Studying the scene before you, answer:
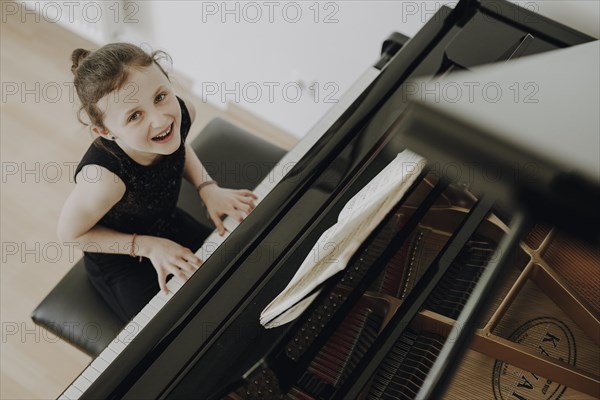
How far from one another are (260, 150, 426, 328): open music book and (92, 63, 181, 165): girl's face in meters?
0.58

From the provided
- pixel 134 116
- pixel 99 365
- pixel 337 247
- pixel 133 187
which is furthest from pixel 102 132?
pixel 337 247

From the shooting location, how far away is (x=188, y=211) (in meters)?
1.85

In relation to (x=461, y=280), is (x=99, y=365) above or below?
below

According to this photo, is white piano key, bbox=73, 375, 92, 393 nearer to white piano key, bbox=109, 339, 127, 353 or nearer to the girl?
white piano key, bbox=109, 339, 127, 353

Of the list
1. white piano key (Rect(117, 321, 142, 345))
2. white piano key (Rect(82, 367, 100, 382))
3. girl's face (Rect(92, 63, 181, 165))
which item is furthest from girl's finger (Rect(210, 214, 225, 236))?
white piano key (Rect(82, 367, 100, 382))

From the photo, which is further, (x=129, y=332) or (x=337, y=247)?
(x=129, y=332)

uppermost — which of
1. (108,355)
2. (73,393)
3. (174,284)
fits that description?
(174,284)

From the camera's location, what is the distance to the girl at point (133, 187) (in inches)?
56.4

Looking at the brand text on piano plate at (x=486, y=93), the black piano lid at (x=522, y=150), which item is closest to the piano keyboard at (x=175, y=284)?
the brand text on piano plate at (x=486, y=93)

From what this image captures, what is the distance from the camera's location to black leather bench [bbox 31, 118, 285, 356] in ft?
5.28

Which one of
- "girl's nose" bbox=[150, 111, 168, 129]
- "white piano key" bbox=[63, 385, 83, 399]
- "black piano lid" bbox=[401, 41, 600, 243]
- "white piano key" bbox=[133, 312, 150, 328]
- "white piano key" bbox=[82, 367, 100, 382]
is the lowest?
"white piano key" bbox=[63, 385, 83, 399]

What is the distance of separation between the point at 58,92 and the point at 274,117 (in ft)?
3.23

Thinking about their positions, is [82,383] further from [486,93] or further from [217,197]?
[486,93]

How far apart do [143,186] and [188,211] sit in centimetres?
23
